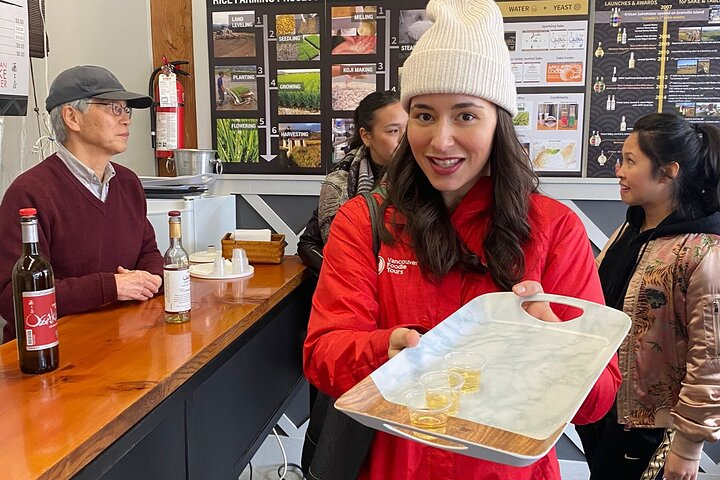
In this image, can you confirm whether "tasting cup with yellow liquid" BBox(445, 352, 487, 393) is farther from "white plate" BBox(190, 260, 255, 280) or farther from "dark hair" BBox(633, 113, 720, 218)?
"white plate" BBox(190, 260, 255, 280)

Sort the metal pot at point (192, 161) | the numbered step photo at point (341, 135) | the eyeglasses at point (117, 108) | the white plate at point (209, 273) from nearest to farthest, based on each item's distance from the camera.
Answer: the eyeglasses at point (117, 108)
the white plate at point (209, 273)
the metal pot at point (192, 161)
the numbered step photo at point (341, 135)

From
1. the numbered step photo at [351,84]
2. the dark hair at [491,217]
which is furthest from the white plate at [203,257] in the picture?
the dark hair at [491,217]

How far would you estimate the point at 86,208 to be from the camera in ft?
6.53

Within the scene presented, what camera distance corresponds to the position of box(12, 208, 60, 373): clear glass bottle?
1244mm

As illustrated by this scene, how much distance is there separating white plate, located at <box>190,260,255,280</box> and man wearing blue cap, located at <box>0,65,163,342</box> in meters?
0.16

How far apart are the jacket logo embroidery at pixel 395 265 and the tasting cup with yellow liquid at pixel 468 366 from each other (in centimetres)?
19

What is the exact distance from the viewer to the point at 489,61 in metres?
1.14

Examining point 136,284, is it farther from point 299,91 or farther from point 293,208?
point 299,91

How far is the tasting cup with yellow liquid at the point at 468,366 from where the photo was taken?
1.02 meters

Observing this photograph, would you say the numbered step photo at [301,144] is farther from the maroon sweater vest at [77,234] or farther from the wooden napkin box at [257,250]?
the maroon sweater vest at [77,234]

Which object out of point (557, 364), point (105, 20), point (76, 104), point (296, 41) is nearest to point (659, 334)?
point (557, 364)

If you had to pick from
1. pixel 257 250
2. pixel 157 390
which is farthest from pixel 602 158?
pixel 157 390

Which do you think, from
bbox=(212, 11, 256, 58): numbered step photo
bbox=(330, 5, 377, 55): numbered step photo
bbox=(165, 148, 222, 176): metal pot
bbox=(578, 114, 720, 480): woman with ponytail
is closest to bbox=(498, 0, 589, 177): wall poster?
bbox=(330, 5, 377, 55): numbered step photo

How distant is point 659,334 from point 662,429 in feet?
0.99
